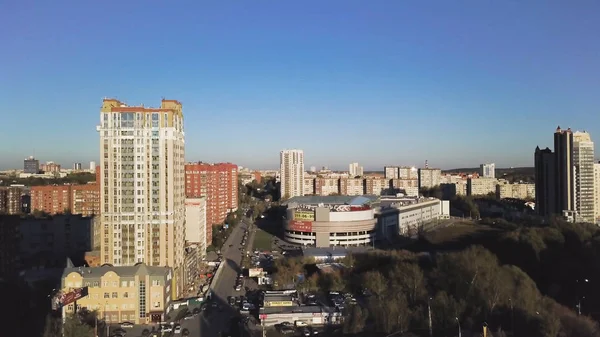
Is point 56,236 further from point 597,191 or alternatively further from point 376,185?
point 376,185

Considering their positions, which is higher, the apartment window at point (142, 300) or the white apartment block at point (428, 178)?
the white apartment block at point (428, 178)

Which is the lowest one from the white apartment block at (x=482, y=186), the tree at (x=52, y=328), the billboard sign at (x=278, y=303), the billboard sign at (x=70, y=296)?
the billboard sign at (x=278, y=303)

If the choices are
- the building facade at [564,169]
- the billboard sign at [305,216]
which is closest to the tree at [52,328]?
the billboard sign at [305,216]

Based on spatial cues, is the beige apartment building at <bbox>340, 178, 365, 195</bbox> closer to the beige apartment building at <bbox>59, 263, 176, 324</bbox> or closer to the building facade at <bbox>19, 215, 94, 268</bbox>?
the building facade at <bbox>19, 215, 94, 268</bbox>

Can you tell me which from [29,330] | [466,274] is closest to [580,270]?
[466,274]

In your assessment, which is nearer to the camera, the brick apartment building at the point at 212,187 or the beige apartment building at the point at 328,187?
the brick apartment building at the point at 212,187

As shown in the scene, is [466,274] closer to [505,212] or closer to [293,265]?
[293,265]

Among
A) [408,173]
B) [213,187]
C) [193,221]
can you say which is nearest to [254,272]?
[193,221]

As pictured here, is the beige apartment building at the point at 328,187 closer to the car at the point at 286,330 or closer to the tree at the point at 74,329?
the car at the point at 286,330
